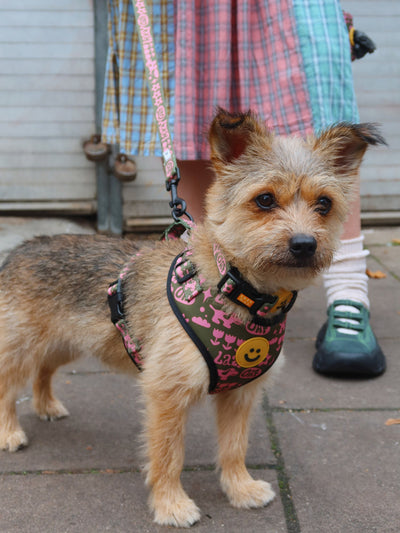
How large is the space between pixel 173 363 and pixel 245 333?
30cm

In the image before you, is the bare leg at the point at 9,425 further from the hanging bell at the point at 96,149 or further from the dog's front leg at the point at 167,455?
the hanging bell at the point at 96,149

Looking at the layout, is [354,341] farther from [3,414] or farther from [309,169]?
[3,414]

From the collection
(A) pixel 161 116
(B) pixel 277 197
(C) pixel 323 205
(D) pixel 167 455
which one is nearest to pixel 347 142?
(C) pixel 323 205

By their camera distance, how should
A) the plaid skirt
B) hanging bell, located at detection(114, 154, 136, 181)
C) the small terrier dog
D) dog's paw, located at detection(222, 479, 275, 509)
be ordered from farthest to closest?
hanging bell, located at detection(114, 154, 136, 181) < the plaid skirt < dog's paw, located at detection(222, 479, 275, 509) < the small terrier dog

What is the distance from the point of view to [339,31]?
3.29m

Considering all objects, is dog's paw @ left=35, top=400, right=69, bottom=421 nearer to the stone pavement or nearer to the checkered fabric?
the stone pavement

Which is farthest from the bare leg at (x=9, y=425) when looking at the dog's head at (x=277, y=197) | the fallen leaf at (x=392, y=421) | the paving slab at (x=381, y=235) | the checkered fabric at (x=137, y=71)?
the paving slab at (x=381, y=235)

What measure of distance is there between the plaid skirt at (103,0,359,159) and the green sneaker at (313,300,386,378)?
3.84ft

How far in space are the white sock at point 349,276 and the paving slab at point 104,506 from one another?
1397 millimetres

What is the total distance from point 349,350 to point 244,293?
1551mm

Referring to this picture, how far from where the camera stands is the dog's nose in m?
2.04

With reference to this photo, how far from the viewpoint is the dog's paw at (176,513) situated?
7.71 feet

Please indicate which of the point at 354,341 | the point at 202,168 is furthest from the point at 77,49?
the point at 354,341

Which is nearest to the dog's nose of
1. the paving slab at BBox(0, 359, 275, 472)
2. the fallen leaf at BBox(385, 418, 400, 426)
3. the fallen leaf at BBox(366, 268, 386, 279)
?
the paving slab at BBox(0, 359, 275, 472)
